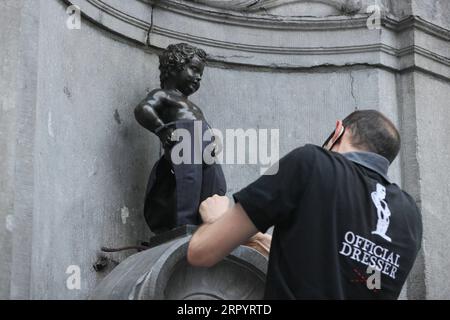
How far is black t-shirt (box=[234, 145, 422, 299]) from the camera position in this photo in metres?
2.77

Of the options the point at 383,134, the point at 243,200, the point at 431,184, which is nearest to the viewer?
the point at 243,200

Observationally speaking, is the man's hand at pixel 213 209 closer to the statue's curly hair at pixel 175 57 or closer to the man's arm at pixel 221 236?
the man's arm at pixel 221 236

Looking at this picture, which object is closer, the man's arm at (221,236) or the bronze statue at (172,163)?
the man's arm at (221,236)

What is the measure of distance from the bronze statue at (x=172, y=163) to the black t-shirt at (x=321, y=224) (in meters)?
1.74

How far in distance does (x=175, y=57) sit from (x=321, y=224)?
228cm

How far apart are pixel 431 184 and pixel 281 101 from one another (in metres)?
0.88

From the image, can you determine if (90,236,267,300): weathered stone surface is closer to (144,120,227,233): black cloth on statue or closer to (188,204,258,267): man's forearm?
(188,204,258,267): man's forearm

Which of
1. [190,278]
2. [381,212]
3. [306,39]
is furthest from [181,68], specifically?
[381,212]

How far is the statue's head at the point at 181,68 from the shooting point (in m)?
4.93

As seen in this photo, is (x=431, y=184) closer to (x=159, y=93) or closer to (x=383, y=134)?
(x=159, y=93)

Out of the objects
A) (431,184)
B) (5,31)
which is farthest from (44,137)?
(431,184)

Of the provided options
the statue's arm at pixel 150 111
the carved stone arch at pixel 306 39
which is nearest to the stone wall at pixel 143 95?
the carved stone arch at pixel 306 39

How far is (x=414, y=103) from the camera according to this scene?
18.3ft

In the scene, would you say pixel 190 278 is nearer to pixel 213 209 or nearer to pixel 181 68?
pixel 213 209
